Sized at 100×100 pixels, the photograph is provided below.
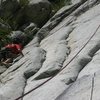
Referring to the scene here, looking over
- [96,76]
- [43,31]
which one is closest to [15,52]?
[43,31]

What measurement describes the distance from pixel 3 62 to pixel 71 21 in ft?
13.3

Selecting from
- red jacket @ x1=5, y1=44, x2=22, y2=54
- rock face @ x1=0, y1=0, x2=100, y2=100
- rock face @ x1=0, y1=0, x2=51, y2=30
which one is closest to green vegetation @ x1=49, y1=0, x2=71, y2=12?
rock face @ x1=0, y1=0, x2=51, y2=30

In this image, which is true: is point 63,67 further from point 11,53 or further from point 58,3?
point 58,3

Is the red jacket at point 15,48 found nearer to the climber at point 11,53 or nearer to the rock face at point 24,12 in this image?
the climber at point 11,53

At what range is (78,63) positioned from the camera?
11.9m

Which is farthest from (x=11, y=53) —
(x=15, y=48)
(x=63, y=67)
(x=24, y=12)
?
(x=63, y=67)

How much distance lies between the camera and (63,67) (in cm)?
1202

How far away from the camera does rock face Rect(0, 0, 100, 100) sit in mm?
9750

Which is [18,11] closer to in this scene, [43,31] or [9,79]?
[43,31]

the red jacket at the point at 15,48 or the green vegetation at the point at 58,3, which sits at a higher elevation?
the red jacket at the point at 15,48

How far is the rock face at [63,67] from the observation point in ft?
32.0

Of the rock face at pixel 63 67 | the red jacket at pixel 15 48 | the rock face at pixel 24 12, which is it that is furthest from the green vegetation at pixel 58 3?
the red jacket at pixel 15 48

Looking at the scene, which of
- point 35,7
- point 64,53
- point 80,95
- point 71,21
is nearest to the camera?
point 80,95

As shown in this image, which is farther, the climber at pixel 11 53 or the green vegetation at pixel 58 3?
the green vegetation at pixel 58 3
